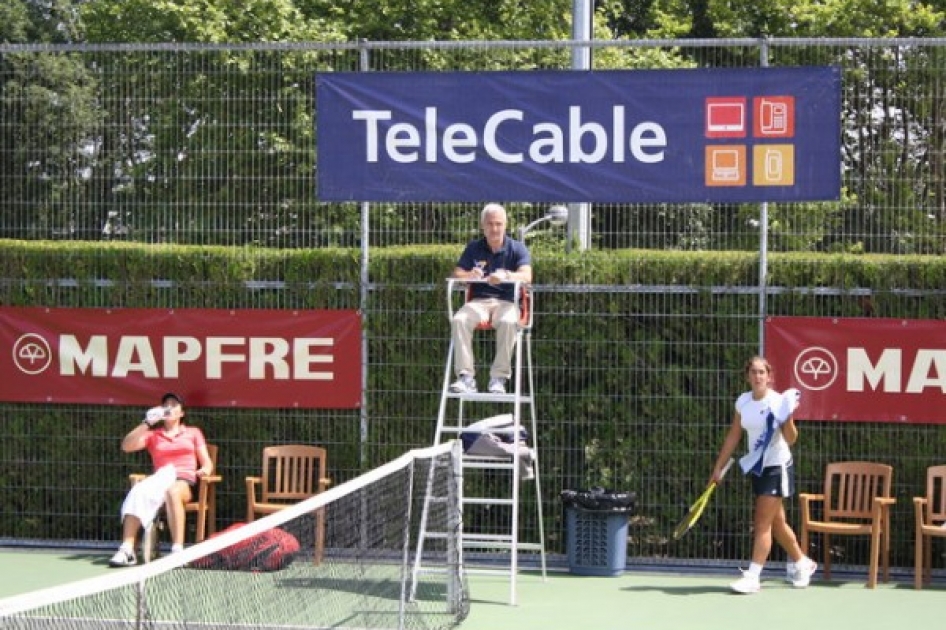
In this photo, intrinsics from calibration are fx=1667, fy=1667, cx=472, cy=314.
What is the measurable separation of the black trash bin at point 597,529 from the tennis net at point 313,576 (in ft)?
5.26

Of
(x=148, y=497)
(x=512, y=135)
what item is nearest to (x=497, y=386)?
(x=512, y=135)

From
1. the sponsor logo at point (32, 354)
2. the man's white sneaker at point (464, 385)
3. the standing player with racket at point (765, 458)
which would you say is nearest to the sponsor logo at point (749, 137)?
the standing player with racket at point (765, 458)

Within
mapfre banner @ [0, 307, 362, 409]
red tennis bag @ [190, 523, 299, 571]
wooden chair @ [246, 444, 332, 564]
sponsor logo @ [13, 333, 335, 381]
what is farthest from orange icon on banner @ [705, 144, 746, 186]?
red tennis bag @ [190, 523, 299, 571]

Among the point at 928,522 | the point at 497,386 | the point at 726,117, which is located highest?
the point at 726,117

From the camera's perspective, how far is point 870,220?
42.8 feet

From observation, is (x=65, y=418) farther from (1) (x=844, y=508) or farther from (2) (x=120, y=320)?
(1) (x=844, y=508)

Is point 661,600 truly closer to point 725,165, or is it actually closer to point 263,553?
point 725,165

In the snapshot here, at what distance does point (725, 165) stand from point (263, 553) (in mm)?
6674

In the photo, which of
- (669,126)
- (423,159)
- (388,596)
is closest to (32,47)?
(423,159)

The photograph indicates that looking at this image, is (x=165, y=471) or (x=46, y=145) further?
(x=46, y=145)

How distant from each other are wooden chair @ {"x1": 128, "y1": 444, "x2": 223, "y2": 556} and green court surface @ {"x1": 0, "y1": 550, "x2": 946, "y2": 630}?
0.77 meters

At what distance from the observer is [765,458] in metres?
12.3

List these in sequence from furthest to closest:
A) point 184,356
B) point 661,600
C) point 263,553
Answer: point 184,356
point 661,600
point 263,553

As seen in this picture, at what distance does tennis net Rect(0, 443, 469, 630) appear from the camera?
19.4 feet
